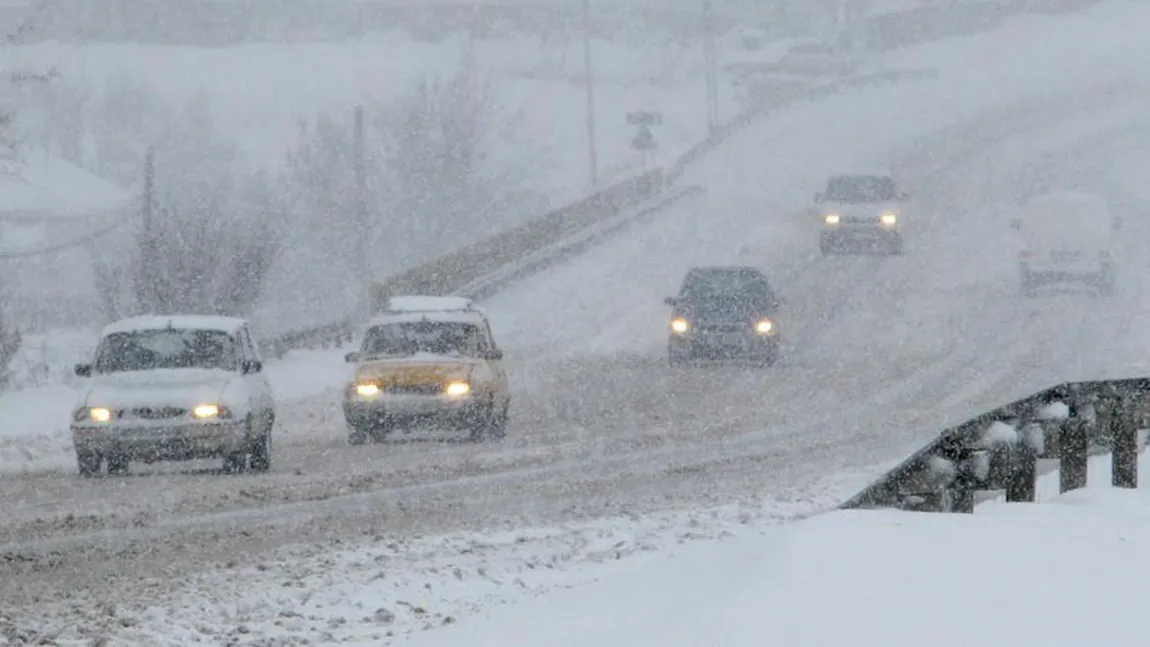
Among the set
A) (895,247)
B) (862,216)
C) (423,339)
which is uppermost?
(862,216)

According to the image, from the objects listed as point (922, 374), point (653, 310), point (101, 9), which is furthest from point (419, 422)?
point (101, 9)

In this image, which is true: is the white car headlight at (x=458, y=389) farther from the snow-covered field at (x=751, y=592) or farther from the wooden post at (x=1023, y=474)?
the wooden post at (x=1023, y=474)

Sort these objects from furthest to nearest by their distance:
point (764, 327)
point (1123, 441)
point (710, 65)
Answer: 1. point (710, 65)
2. point (764, 327)
3. point (1123, 441)

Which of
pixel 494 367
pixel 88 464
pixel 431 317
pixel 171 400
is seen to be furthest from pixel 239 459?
pixel 431 317

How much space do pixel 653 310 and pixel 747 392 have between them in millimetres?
12056

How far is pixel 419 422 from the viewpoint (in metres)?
23.2

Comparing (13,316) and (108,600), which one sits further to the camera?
(13,316)

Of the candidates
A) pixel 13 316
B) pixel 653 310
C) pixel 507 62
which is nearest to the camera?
pixel 653 310

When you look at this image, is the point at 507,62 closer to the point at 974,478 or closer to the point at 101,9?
the point at 101,9

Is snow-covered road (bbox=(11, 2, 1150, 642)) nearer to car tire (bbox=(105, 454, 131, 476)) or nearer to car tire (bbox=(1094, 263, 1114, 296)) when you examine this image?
car tire (bbox=(105, 454, 131, 476))

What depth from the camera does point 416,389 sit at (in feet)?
76.1

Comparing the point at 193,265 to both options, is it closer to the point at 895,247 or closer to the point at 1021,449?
the point at 895,247

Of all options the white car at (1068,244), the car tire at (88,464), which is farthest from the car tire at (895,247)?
the car tire at (88,464)

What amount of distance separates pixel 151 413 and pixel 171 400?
225mm
